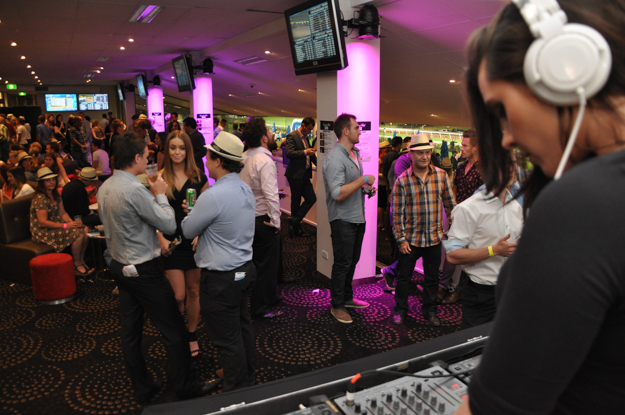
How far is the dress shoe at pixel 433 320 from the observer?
13.1 ft

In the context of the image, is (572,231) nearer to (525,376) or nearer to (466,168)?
(525,376)

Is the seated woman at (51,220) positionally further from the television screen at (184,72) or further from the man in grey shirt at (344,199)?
the television screen at (184,72)

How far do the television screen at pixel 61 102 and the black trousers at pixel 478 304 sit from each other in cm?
2623

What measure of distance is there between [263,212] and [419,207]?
58.7 inches

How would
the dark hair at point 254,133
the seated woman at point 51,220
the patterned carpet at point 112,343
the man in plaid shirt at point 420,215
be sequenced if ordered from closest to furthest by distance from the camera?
the patterned carpet at point 112,343, the man in plaid shirt at point 420,215, the dark hair at point 254,133, the seated woman at point 51,220

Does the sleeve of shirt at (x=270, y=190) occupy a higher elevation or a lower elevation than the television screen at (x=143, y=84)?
lower

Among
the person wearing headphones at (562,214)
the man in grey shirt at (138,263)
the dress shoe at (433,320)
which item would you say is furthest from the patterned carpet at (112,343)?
the person wearing headphones at (562,214)

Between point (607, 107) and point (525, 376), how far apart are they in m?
0.33

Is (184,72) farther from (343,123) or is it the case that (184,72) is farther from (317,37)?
(343,123)

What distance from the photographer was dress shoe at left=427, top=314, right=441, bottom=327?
398 cm

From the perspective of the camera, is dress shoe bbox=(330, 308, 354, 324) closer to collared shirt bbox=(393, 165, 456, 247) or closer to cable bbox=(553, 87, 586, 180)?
collared shirt bbox=(393, 165, 456, 247)

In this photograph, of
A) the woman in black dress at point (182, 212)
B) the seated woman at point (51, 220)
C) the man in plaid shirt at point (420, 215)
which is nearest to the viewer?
the woman in black dress at point (182, 212)

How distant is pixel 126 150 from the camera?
272 cm

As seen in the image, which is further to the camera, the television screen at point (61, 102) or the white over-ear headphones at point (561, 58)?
the television screen at point (61, 102)
